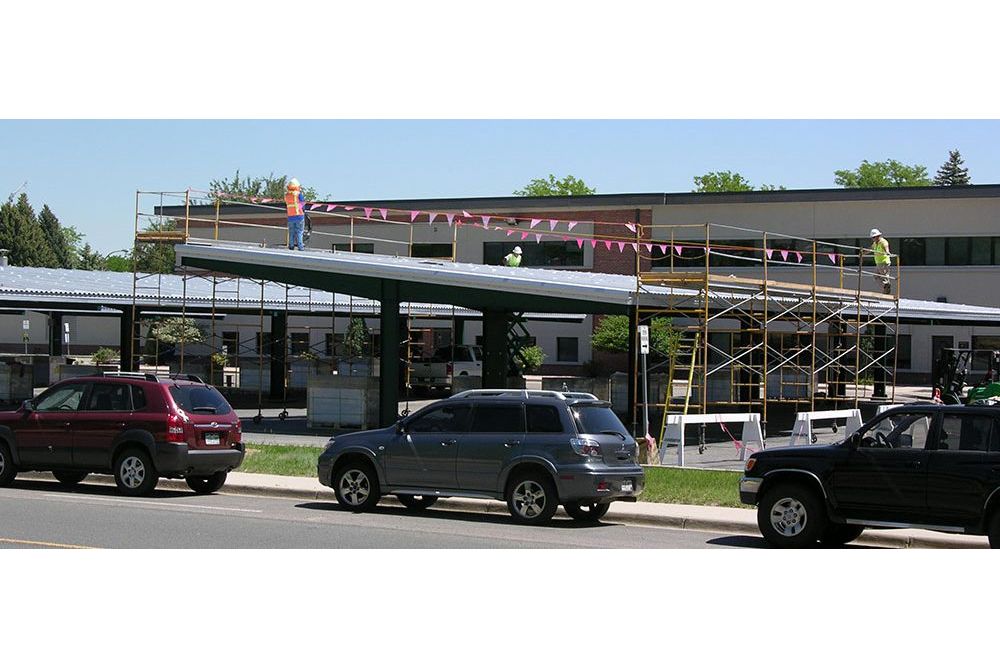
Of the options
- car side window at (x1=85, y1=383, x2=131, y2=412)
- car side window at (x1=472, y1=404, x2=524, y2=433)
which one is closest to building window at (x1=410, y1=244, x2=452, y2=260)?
car side window at (x1=85, y1=383, x2=131, y2=412)

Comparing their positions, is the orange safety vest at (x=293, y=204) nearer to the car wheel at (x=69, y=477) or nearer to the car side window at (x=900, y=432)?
the car wheel at (x=69, y=477)

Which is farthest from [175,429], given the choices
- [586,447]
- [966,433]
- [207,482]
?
[966,433]

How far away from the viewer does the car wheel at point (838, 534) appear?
46.1 feet

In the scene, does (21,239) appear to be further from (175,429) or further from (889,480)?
(889,480)

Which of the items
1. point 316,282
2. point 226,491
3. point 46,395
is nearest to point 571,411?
point 226,491

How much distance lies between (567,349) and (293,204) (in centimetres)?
3366

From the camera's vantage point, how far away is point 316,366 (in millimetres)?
37125

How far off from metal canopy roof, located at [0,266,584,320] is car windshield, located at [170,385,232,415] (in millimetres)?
15222

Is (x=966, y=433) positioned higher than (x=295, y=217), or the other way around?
(x=295, y=217)

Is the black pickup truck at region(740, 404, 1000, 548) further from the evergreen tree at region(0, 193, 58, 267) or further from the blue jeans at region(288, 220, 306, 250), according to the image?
the evergreen tree at region(0, 193, 58, 267)

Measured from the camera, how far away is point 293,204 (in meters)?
30.2

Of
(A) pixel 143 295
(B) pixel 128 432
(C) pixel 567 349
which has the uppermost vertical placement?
(A) pixel 143 295

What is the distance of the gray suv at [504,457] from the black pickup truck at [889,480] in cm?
220

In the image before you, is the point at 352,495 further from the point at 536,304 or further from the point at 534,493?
the point at 536,304
